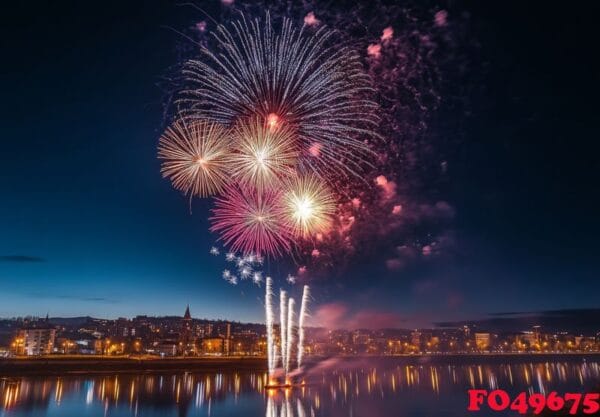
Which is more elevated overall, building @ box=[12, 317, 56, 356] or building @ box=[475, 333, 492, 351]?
building @ box=[12, 317, 56, 356]

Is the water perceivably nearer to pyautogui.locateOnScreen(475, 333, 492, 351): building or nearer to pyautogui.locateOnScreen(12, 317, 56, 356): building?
pyautogui.locateOnScreen(12, 317, 56, 356): building

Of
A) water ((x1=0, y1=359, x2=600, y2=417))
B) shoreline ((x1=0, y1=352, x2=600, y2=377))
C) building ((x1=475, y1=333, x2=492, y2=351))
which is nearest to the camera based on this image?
water ((x1=0, y1=359, x2=600, y2=417))

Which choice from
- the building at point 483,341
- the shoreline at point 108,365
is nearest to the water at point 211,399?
the shoreline at point 108,365

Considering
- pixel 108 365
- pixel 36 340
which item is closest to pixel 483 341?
pixel 36 340

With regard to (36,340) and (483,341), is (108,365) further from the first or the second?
(483,341)

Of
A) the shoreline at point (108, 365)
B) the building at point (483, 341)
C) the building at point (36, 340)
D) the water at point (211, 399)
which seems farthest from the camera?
the building at point (483, 341)

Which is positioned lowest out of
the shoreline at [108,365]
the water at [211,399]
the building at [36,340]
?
the water at [211,399]

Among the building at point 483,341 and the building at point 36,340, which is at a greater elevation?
the building at point 36,340

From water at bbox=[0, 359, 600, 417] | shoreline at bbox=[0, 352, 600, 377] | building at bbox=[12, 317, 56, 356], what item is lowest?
water at bbox=[0, 359, 600, 417]

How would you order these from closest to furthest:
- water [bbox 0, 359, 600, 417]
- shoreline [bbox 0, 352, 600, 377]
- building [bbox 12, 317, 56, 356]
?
water [bbox 0, 359, 600, 417], shoreline [bbox 0, 352, 600, 377], building [bbox 12, 317, 56, 356]

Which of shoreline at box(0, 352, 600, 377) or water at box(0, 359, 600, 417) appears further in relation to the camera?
shoreline at box(0, 352, 600, 377)

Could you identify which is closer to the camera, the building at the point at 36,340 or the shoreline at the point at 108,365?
the shoreline at the point at 108,365

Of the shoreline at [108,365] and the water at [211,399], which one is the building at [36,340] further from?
the water at [211,399]

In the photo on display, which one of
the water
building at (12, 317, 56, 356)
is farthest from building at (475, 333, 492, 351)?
building at (12, 317, 56, 356)
